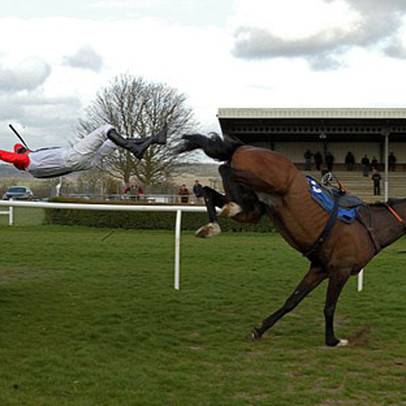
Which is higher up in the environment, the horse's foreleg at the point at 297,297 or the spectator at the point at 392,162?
the spectator at the point at 392,162

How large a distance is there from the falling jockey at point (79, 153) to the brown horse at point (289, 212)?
1.51 ft

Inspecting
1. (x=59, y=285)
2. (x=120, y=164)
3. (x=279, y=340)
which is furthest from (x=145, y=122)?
(x=279, y=340)

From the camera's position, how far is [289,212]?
5316 mm

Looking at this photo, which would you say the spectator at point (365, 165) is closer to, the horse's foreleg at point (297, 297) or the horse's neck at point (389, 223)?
the horse's neck at point (389, 223)

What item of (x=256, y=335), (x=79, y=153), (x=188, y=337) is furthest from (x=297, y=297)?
(x=79, y=153)

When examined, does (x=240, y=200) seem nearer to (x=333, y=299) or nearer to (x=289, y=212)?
(x=289, y=212)

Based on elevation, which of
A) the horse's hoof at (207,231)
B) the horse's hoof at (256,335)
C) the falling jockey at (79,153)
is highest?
the falling jockey at (79,153)

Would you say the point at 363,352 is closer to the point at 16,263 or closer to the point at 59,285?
the point at 59,285

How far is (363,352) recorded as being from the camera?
17.5 ft

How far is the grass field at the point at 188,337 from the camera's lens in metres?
4.18

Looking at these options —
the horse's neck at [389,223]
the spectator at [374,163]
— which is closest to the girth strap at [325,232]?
the horse's neck at [389,223]

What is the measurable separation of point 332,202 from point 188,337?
1.82 m

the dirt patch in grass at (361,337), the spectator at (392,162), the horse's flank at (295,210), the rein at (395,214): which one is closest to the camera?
the horse's flank at (295,210)

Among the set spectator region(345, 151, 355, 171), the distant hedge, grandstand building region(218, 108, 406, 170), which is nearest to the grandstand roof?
grandstand building region(218, 108, 406, 170)
